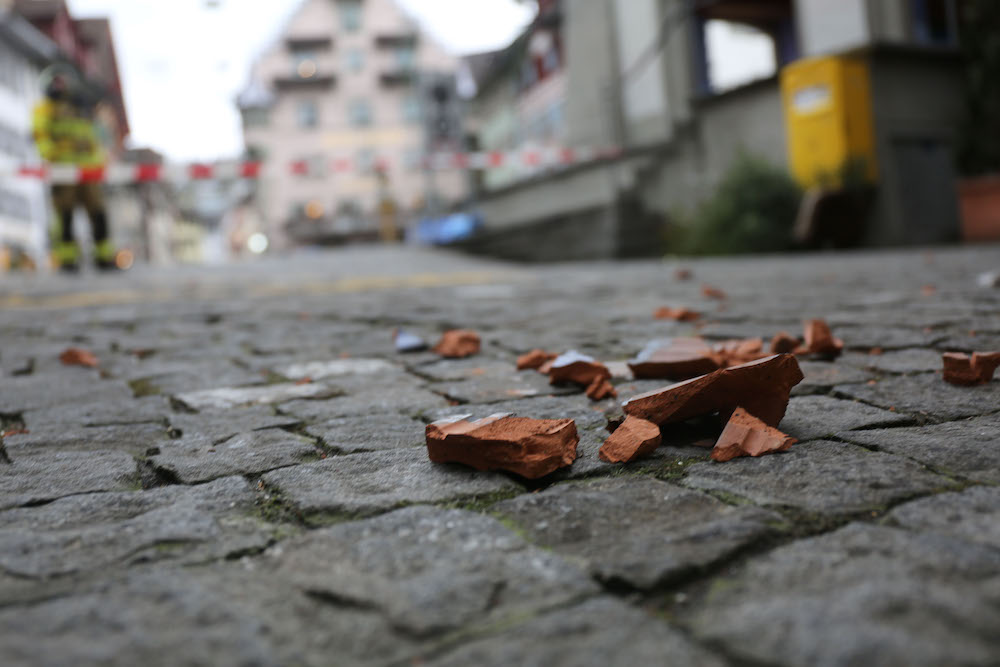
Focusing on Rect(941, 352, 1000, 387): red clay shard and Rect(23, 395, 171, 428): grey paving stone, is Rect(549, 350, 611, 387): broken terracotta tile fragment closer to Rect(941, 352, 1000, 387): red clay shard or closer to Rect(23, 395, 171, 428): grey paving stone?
Rect(941, 352, 1000, 387): red clay shard

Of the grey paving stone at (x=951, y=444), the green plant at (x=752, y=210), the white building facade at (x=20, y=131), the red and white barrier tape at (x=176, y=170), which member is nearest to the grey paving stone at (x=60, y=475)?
the grey paving stone at (x=951, y=444)

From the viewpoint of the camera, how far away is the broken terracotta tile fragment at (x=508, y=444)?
1.46 m

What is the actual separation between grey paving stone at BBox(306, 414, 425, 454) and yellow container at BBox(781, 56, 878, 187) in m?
8.19

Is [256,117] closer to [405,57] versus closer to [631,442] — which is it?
[405,57]

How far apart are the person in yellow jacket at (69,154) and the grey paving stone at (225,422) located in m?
9.98

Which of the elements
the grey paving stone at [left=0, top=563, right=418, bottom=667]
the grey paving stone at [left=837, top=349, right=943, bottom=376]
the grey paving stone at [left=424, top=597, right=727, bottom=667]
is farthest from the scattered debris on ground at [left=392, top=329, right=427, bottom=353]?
the grey paving stone at [left=424, top=597, right=727, bottom=667]

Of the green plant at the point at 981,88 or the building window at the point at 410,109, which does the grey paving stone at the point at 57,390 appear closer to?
the green plant at the point at 981,88

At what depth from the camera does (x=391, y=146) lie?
1715 inches

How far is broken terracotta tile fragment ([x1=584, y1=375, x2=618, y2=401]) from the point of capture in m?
2.10

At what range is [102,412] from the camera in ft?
7.37

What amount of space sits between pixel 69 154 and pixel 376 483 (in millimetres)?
11462

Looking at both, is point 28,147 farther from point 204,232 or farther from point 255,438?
point 204,232

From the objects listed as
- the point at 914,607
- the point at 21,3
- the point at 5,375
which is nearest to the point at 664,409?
the point at 914,607

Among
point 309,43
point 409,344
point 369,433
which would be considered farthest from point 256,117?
point 369,433
